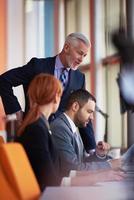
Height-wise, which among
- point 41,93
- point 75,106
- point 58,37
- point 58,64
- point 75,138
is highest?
point 41,93

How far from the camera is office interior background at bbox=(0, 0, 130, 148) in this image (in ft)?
18.0

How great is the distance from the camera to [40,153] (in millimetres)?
1910

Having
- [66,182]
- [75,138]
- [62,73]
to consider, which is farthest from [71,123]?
[66,182]

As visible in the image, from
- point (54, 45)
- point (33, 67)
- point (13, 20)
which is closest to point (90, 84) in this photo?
point (54, 45)

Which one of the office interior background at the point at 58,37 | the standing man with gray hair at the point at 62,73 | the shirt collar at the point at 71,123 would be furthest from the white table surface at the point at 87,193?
the office interior background at the point at 58,37

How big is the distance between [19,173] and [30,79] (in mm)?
1360

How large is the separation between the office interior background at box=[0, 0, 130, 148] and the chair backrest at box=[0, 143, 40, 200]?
3.14 metres

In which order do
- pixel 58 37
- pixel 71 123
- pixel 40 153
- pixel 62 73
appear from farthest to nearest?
pixel 58 37
pixel 62 73
pixel 71 123
pixel 40 153

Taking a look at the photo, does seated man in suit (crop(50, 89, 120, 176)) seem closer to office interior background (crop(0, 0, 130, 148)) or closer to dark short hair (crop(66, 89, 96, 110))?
dark short hair (crop(66, 89, 96, 110))

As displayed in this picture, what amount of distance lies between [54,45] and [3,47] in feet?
3.20

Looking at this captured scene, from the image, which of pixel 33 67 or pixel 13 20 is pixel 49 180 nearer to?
pixel 33 67

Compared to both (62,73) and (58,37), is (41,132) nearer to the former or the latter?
(62,73)

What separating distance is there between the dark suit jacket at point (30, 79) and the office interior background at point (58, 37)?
74.0 inches

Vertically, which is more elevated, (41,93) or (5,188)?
(41,93)
